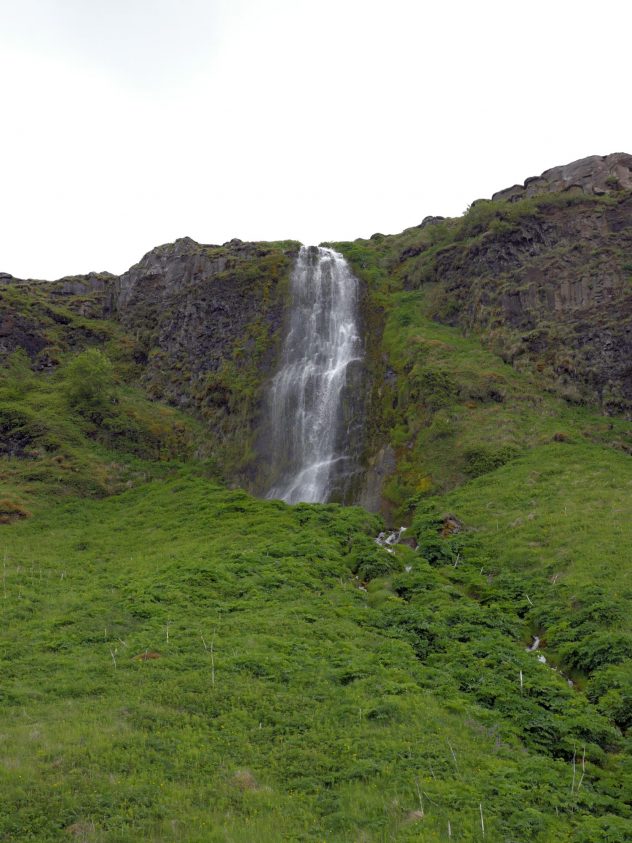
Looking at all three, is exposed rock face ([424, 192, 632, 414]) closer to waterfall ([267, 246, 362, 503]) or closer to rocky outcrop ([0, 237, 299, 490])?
waterfall ([267, 246, 362, 503])

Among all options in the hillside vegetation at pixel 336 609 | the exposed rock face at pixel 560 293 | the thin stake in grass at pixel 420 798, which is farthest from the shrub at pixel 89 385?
the thin stake in grass at pixel 420 798

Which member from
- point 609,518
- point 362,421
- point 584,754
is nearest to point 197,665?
point 584,754

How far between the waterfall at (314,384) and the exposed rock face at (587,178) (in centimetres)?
2063

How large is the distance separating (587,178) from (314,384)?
3374 cm

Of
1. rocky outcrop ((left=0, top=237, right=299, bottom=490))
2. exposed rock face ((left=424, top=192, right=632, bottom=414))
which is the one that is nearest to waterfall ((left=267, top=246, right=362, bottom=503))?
rocky outcrop ((left=0, top=237, right=299, bottom=490))

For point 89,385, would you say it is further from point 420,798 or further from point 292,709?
point 420,798

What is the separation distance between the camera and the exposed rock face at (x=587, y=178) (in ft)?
185

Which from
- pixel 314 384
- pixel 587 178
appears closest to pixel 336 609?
pixel 314 384

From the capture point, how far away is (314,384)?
49.8 meters

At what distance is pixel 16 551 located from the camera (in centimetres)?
3188

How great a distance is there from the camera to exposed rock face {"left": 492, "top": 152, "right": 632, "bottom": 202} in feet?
185

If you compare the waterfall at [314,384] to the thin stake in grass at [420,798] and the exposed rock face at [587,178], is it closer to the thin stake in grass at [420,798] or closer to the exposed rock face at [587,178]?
the exposed rock face at [587,178]

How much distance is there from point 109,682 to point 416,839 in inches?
370

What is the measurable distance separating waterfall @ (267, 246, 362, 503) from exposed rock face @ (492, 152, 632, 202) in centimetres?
2063
